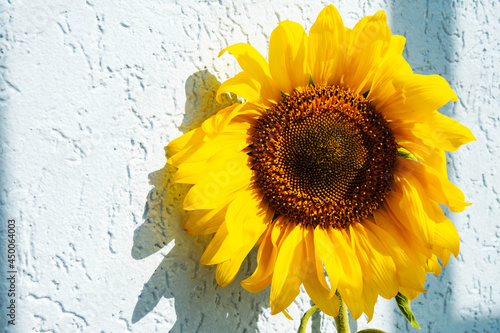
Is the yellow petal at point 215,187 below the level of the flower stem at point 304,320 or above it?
above

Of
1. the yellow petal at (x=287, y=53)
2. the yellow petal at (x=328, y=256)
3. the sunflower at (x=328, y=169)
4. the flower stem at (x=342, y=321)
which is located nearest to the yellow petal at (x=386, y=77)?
the sunflower at (x=328, y=169)

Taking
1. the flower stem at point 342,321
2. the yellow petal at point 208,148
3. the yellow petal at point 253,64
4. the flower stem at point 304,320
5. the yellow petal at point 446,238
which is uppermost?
the yellow petal at point 253,64

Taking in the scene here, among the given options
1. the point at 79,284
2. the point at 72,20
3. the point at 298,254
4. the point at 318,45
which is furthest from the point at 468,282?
the point at 72,20

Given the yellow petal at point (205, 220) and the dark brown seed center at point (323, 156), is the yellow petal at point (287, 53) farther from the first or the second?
the yellow petal at point (205, 220)

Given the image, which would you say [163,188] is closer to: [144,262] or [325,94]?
[144,262]

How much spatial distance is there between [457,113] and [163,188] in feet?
2.01

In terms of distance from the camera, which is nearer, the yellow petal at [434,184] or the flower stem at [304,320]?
the yellow petal at [434,184]

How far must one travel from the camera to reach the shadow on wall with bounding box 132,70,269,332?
0.64 meters

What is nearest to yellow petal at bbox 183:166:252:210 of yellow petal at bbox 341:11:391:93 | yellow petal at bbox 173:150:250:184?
yellow petal at bbox 173:150:250:184

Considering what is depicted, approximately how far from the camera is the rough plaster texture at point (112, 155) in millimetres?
566

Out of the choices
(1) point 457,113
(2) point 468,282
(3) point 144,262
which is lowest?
(2) point 468,282

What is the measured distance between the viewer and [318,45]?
640 millimetres

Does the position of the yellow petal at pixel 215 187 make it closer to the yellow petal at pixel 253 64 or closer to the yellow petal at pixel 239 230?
the yellow petal at pixel 239 230

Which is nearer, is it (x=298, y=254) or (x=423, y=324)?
(x=298, y=254)
